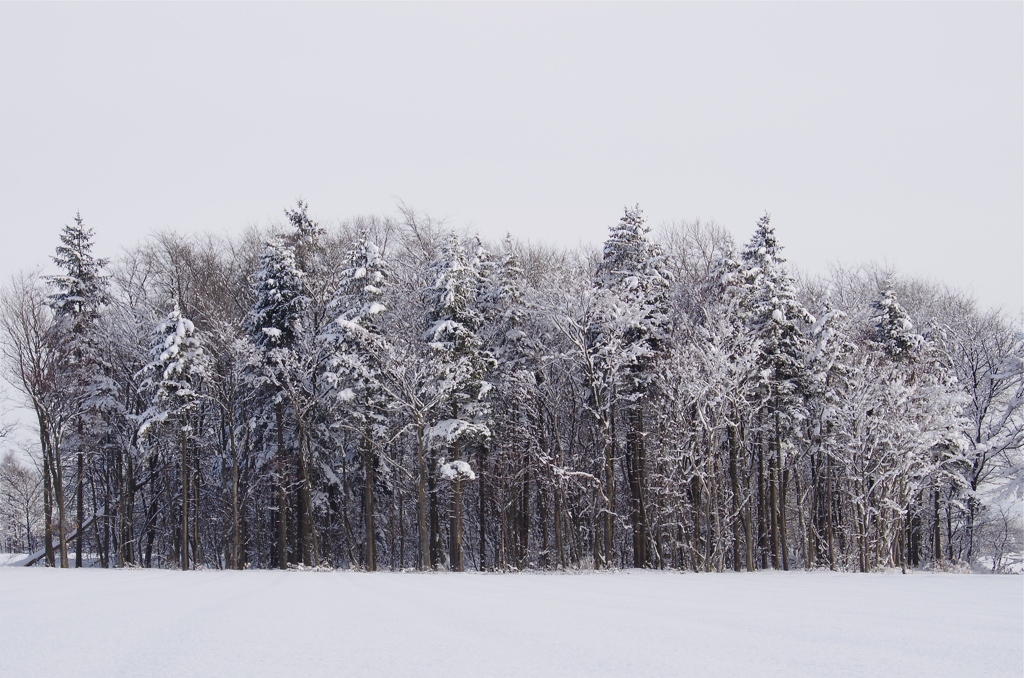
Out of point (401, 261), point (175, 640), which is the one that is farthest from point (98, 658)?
point (401, 261)

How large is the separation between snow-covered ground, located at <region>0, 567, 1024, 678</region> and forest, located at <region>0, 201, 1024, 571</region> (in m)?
18.7

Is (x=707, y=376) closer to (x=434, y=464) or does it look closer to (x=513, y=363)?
(x=513, y=363)

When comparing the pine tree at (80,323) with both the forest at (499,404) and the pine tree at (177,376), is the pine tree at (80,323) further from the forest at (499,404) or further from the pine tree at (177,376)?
the pine tree at (177,376)

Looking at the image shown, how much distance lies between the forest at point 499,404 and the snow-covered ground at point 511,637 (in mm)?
18664

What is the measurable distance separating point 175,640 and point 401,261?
35.2 metres

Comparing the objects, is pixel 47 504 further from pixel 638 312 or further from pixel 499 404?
pixel 638 312

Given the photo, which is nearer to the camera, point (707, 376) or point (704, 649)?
point (704, 649)

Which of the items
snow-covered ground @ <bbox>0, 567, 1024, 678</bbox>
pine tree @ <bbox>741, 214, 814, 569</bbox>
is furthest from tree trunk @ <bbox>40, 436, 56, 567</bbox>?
pine tree @ <bbox>741, 214, 814, 569</bbox>

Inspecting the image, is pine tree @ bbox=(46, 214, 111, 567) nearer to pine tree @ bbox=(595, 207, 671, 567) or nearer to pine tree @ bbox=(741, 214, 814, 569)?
pine tree @ bbox=(595, 207, 671, 567)

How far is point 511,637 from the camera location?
4629mm

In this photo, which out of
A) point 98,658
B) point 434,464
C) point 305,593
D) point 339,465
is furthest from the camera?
point 339,465

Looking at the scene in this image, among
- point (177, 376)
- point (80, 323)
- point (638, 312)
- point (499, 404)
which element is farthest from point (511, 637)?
point (80, 323)

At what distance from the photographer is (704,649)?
13.5 ft

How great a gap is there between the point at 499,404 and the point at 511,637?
2661cm
